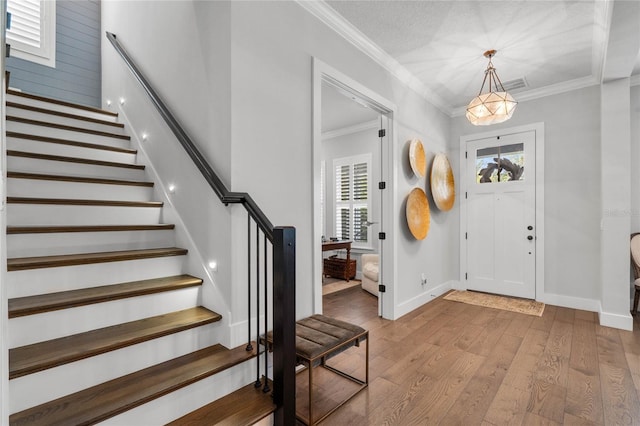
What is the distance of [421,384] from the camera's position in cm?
218

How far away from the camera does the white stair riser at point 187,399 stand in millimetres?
1416

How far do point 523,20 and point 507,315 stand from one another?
3.07 meters

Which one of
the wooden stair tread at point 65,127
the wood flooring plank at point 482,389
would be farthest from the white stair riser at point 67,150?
the wood flooring plank at point 482,389

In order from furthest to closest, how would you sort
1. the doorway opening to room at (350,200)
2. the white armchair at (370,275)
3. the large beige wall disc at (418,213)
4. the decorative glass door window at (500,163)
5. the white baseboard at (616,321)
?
the doorway opening to room at (350,200), the white armchair at (370,275), the decorative glass door window at (500,163), the large beige wall disc at (418,213), the white baseboard at (616,321)

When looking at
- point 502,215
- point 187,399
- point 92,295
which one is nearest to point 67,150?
point 92,295

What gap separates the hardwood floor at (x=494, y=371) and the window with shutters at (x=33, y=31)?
5.08 metres

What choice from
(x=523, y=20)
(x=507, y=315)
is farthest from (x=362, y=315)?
(x=523, y=20)

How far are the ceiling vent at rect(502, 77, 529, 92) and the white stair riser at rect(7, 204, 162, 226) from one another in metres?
4.36

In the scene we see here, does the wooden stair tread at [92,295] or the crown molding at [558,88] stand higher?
the crown molding at [558,88]

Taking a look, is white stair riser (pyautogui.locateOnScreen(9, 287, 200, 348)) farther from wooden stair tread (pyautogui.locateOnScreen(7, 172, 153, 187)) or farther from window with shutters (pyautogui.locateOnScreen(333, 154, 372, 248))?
window with shutters (pyautogui.locateOnScreen(333, 154, 372, 248))

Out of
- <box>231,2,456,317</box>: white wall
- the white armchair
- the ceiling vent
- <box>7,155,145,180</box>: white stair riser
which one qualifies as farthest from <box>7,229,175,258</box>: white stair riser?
the ceiling vent

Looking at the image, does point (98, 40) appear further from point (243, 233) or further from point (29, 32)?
point (243, 233)

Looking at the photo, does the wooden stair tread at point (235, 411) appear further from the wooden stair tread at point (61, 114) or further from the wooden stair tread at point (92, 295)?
the wooden stair tread at point (61, 114)

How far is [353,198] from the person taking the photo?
5.91 metres
